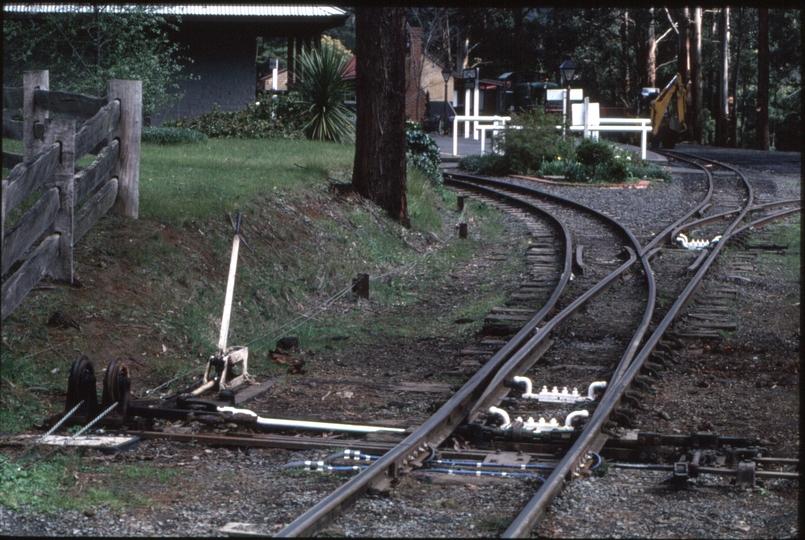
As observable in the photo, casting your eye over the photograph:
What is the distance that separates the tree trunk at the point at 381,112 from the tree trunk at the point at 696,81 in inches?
1343

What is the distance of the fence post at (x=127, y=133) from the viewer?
901 cm

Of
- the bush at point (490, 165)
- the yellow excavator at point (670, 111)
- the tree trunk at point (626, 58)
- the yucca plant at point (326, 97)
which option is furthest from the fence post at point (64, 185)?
the tree trunk at point (626, 58)

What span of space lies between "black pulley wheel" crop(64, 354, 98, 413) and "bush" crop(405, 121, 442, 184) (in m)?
14.8

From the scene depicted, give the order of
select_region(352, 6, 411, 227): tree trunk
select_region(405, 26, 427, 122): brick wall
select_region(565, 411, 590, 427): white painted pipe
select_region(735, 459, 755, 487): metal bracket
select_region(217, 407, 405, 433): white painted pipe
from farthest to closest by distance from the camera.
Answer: select_region(405, 26, 427, 122): brick wall → select_region(352, 6, 411, 227): tree trunk → select_region(565, 411, 590, 427): white painted pipe → select_region(217, 407, 405, 433): white painted pipe → select_region(735, 459, 755, 487): metal bracket

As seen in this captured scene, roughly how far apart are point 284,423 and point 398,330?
3585mm

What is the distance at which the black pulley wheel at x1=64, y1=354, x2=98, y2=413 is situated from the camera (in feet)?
20.2

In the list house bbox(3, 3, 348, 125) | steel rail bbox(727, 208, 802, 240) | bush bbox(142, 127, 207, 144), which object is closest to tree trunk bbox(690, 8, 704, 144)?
house bbox(3, 3, 348, 125)

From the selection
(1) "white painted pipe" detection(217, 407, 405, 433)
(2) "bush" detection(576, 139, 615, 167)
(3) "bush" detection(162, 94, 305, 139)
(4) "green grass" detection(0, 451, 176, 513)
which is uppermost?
(3) "bush" detection(162, 94, 305, 139)

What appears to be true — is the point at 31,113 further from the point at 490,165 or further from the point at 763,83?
the point at 763,83

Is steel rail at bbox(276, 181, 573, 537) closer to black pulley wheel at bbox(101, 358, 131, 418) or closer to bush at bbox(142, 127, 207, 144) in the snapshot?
black pulley wheel at bbox(101, 358, 131, 418)

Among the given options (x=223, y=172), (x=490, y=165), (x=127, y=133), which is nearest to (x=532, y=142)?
(x=490, y=165)

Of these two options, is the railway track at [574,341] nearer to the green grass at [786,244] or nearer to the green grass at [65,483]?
the green grass at [786,244]

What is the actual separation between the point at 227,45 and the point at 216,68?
715mm

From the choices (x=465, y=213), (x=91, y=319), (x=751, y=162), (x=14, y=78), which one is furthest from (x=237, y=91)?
(x=91, y=319)
